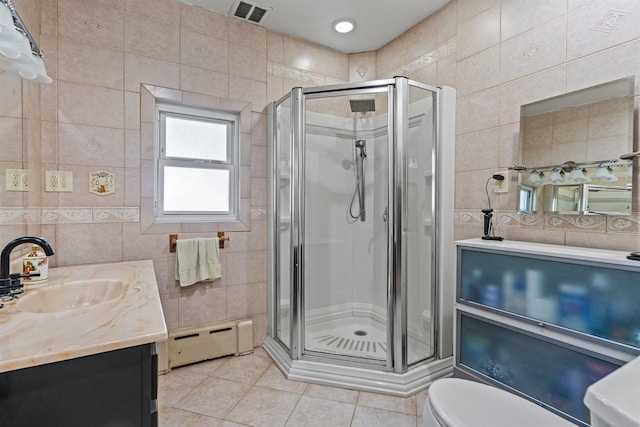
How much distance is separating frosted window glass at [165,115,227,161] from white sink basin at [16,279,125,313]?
1102 millimetres

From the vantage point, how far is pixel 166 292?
214 cm

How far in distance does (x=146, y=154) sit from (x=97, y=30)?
0.78 m

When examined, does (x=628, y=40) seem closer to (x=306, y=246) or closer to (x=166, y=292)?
(x=306, y=246)

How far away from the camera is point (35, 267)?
130 cm

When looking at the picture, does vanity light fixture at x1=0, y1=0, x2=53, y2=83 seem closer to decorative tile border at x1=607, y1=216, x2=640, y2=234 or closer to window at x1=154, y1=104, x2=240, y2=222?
window at x1=154, y1=104, x2=240, y2=222

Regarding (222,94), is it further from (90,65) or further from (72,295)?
(72,295)

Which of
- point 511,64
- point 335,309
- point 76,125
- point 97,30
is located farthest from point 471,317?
point 97,30

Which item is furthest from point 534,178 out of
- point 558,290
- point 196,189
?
point 196,189

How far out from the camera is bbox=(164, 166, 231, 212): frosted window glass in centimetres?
223

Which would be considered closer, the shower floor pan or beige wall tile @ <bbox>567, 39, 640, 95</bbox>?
beige wall tile @ <bbox>567, 39, 640, 95</bbox>

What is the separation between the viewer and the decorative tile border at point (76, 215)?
1.62 metres

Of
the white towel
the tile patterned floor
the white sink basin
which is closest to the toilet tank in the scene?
the tile patterned floor

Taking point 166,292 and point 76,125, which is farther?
point 166,292

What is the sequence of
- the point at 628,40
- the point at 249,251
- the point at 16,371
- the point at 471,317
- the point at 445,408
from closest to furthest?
the point at 16,371
the point at 445,408
the point at 628,40
the point at 471,317
the point at 249,251
